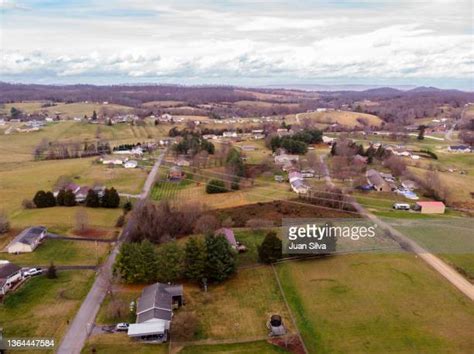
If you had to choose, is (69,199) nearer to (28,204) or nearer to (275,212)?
(28,204)

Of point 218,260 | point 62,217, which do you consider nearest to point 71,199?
point 62,217

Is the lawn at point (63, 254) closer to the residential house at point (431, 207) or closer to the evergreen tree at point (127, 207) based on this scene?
the evergreen tree at point (127, 207)

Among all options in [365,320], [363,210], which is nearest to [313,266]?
[365,320]

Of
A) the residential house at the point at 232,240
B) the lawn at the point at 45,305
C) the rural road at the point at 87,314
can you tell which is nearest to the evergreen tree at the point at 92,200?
the rural road at the point at 87,314

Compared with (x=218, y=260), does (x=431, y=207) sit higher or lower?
lower

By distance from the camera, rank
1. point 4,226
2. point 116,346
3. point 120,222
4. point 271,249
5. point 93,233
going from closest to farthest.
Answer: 1. point 116,346
2. point 271,249
3. point 4,226
4. point 93,233
5. point 120,222

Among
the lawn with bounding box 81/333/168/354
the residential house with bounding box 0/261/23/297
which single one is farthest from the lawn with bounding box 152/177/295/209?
the lawn with bounding box 81/333/168/354

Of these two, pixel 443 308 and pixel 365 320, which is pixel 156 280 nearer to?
pixel 365 320
